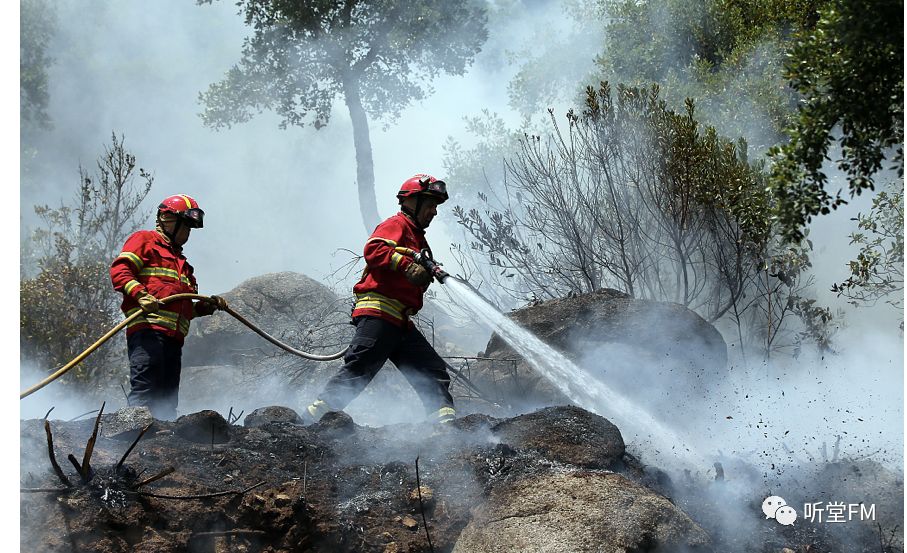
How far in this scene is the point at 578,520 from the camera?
3.76 metres

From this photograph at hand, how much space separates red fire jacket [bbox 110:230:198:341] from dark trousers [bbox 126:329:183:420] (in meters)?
0.06

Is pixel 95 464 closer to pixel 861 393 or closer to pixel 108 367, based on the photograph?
pixel 861 393

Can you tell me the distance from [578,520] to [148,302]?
2.89 meters

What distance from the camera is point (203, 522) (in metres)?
3.78

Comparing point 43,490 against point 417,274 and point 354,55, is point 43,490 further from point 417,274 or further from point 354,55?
point 354,55

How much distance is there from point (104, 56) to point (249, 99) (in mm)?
6312

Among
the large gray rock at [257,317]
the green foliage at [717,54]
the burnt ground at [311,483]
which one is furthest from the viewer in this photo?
the green foliage at [717,54]

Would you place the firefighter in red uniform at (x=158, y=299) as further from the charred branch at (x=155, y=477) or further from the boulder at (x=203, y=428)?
the charred branch at (x=155, y=477)

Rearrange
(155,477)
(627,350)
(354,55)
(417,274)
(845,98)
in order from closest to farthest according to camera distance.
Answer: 1. (155,477)
2. (845,98)
3. (417,274)
4. (627,350)
5. (354,55)

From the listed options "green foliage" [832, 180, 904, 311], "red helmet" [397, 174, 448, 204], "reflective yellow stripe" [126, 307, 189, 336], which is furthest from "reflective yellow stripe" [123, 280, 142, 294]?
"green foliage" [832, 180, 904, 311]

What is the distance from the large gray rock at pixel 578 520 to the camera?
3.70 metres

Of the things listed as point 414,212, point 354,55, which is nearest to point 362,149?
point 354,55

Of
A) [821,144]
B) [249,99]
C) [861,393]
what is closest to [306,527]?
[821,144]

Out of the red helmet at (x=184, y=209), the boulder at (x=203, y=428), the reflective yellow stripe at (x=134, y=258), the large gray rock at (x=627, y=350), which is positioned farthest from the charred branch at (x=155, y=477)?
the large gray rock at (x=627, y=350)
